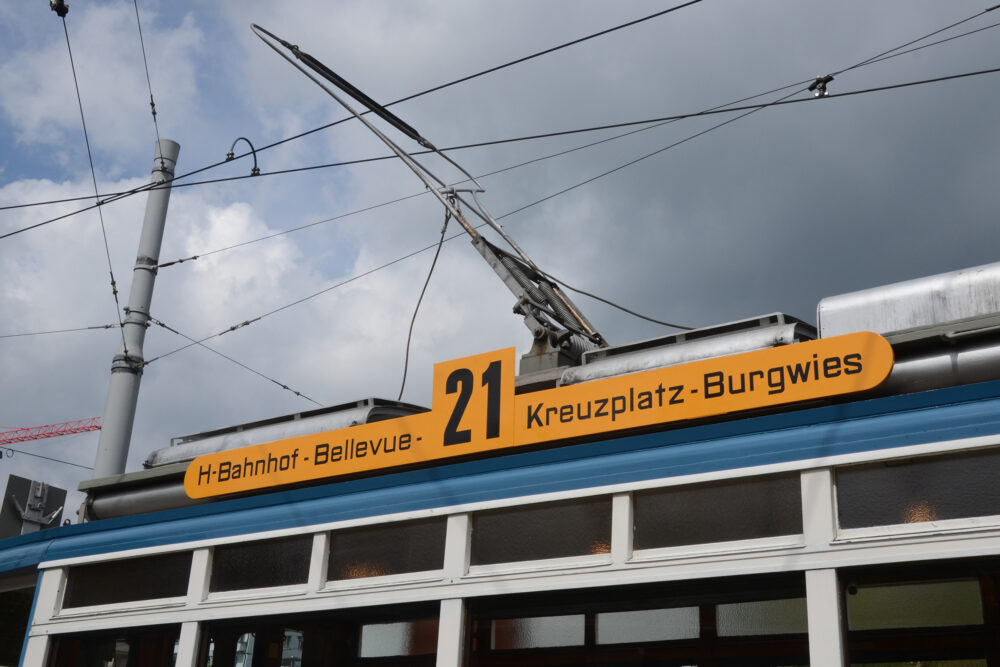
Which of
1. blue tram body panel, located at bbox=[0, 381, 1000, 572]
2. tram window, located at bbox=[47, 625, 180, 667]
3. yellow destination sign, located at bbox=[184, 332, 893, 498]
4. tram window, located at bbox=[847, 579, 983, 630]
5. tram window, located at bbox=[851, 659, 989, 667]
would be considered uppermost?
yellow destination sign, located at bbox=[184, 332, 893, 498]

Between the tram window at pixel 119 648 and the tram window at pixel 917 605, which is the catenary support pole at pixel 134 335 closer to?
the tram window at pixel 119 648

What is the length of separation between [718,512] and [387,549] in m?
1.97

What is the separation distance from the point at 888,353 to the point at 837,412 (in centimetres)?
35

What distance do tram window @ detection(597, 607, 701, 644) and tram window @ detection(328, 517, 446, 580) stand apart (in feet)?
3.33

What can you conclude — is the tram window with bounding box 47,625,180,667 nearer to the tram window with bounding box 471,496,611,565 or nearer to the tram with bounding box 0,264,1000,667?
the tram with bounding box 0,264,1000,667

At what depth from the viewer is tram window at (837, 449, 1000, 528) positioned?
446cm

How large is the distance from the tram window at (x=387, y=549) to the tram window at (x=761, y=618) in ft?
5.02

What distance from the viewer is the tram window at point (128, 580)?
7031mm

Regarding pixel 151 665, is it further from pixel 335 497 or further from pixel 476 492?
pixel 476 492

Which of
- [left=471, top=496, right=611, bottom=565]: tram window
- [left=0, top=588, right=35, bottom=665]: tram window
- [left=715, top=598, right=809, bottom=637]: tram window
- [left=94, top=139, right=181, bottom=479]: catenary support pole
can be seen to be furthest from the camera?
[left=94, top=139, right=181, bottom=479]: catenary support pole

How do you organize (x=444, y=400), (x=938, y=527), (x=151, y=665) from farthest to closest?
(x=151, y=665) → (x=444, y=400) → (x=938, y=527)

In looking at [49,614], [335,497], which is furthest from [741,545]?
[49,614]

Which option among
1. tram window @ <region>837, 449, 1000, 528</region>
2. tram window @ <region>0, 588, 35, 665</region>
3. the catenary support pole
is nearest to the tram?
tram window @ <region>837, 449, 1000, 528</region>

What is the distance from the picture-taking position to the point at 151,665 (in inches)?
283
